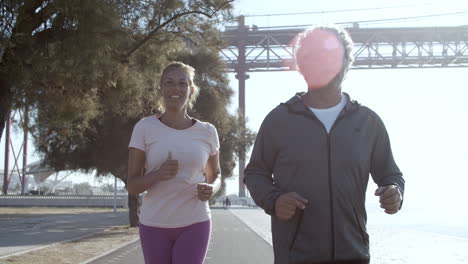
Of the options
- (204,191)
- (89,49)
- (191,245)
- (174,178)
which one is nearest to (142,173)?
(174,178)

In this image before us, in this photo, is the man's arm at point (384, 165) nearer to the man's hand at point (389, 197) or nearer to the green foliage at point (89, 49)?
the man's hand at point (389, 197)

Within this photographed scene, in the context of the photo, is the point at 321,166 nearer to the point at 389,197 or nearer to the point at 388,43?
the point at 389,197

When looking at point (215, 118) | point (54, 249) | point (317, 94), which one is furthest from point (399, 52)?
point (317, 94)

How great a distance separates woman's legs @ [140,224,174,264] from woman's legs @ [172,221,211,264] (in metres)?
0.04

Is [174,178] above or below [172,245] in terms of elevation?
above

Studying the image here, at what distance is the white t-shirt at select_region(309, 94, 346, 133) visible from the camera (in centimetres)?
257

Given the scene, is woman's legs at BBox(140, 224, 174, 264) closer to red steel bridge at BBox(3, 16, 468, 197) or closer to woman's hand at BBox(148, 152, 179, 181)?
woman's hand at BBox(148, 152, 179, 181)

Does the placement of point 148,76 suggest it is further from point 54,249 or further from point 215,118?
point 215,118

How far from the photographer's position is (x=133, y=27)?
860 cm

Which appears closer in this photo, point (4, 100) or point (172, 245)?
point (172, 245)

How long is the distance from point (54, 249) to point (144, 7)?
244 inches

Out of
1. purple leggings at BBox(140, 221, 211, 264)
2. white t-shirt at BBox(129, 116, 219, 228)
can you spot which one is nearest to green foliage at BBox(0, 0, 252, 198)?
white t-shirt at BBox(129, 116, 219, 228)

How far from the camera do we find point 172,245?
336 centimetres

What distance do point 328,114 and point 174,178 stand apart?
3.77ft
